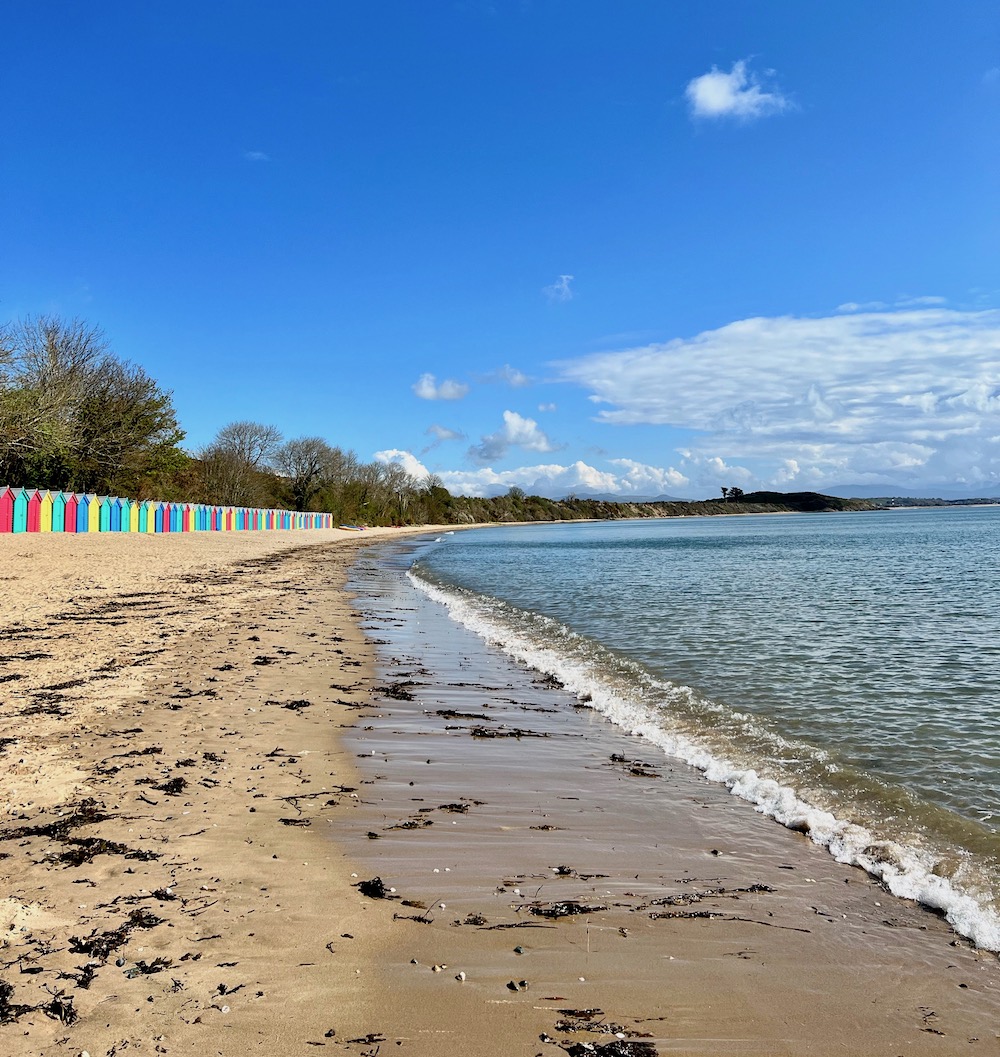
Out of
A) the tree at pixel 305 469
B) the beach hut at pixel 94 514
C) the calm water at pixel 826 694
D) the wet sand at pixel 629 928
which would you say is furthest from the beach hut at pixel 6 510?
the tree at pixel 305 469

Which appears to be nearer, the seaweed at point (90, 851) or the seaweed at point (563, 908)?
the seaweed at point (563, 908)

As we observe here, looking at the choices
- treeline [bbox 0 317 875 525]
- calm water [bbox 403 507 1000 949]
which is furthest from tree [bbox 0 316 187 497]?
calm water [bbox 403 507 1000 949]

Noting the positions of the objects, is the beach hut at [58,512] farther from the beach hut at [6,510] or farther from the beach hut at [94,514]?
the beach hut at [6,510]

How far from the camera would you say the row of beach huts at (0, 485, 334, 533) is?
120 ft

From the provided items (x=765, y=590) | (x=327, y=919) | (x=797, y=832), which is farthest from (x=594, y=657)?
(x=765, y=590)

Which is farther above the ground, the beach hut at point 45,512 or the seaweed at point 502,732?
the beach hut at point 45,512

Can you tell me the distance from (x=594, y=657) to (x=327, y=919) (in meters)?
8.46

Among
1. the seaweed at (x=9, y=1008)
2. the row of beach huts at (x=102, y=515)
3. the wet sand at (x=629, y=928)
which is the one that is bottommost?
the wet sand at (x=629, y=928)

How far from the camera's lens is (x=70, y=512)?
41.1 metres

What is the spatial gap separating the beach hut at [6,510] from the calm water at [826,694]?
2594 cm

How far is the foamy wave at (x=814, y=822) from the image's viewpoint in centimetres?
397

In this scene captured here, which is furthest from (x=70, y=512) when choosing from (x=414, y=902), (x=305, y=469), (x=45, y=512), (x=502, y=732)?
(x=305, y=469)

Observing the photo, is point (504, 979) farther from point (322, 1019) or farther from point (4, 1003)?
point (4, 1003)

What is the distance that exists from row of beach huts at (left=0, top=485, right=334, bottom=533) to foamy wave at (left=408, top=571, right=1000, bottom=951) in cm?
3548
